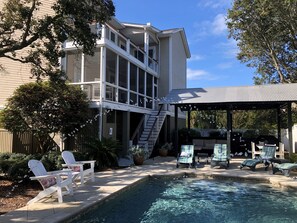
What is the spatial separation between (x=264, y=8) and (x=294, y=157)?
33.8 ft

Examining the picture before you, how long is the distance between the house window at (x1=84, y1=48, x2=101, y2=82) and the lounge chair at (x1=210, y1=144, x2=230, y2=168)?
23.0 feet

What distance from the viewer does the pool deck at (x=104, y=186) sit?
19.7 ft

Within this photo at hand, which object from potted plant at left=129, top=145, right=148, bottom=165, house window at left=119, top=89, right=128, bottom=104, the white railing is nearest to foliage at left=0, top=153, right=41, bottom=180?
the white railing

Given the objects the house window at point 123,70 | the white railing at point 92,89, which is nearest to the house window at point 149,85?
the house window at point 123,70

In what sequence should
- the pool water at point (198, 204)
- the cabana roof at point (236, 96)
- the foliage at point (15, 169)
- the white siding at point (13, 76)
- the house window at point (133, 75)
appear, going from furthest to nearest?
the house window at point (133, 75)
the white siding at point (13, 76)
the cabana roof at point (236, 96)
the foliage at point (15, 169)
the pool water at point (198, 204)

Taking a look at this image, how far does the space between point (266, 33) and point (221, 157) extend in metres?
12.4

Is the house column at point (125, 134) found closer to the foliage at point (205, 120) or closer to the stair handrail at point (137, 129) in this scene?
the stair handrail at point (137, 129)

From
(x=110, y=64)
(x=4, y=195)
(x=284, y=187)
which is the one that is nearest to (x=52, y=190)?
(x=4, y=195)

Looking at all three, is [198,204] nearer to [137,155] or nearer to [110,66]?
[137,155]

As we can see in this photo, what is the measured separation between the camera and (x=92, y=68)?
15922 millimetres

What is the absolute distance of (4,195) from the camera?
7848mm

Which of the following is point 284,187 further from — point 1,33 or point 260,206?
point 1,33

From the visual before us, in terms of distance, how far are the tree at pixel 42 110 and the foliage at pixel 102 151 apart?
3.90ft

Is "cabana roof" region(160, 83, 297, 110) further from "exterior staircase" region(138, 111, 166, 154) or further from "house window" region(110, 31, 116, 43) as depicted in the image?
"house window" region(110, 31, 116, 43)
